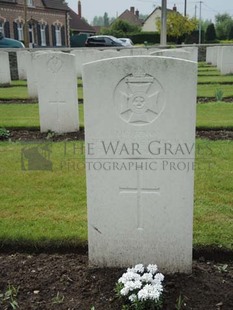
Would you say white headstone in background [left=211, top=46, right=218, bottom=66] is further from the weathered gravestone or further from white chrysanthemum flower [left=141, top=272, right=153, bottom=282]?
white chrysanthemum flower [left=141, top=272, right=153, bottom=282]

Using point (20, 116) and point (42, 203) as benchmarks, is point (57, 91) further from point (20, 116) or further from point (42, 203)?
point (42, 203)

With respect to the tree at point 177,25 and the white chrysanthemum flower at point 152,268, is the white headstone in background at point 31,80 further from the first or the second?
the tree at point 177,25

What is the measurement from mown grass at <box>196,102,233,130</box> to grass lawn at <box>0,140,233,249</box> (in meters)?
1.37

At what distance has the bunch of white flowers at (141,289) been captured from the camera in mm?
2453

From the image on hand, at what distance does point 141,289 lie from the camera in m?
2.52

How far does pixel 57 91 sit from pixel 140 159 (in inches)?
184

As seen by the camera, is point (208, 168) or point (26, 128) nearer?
point (208, 168)

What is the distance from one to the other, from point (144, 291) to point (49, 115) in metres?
5.28

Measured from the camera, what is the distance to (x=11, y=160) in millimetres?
5895

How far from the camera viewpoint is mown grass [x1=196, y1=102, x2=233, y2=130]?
761 cm

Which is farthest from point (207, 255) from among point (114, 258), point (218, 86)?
point (218, 86)

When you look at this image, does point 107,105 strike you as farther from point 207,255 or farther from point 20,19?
point 20,19

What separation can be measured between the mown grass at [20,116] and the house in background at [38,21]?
1212 inches

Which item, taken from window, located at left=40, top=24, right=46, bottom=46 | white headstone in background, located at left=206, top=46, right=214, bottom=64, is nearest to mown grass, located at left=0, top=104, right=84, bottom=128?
white headstone in background, located at left=206, top=46, right=214, bottom=64
